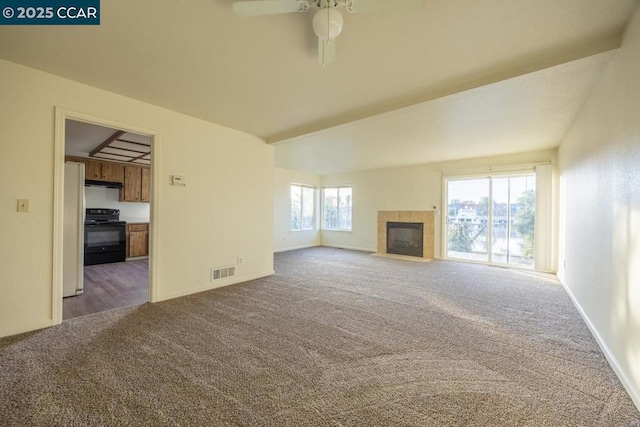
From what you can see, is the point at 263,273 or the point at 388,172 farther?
the point at 388,172

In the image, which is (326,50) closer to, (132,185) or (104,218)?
(104,218)

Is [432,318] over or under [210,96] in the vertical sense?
under

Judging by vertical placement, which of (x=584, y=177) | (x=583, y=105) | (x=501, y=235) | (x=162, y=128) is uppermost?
(x=583, y=105)

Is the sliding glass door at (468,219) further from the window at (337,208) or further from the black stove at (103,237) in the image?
the black stove at (103,237)

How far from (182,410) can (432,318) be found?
2372 millimetres

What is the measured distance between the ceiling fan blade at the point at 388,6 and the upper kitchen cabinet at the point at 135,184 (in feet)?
22.4

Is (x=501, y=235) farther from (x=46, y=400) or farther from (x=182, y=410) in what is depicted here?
(x=46, y=400)

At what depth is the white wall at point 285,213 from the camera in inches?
287

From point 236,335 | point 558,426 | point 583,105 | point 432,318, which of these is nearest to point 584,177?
point 583,105

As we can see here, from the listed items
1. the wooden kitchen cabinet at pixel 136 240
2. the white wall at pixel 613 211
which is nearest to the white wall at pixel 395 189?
the white wall at pixel 613 211

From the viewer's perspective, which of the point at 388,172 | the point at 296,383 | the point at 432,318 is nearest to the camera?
the point at 296,383

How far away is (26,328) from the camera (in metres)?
2.34

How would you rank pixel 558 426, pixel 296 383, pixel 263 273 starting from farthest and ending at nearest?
pixel 263 273
pixel 296 383
pixel 558 426

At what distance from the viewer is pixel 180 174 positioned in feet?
11.1
